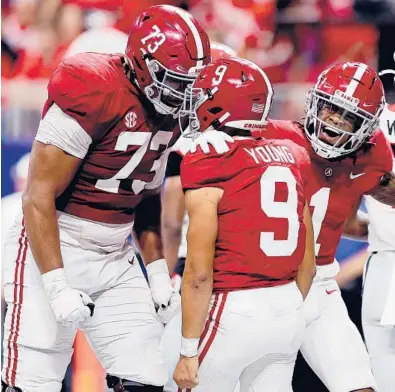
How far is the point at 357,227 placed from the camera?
285cm

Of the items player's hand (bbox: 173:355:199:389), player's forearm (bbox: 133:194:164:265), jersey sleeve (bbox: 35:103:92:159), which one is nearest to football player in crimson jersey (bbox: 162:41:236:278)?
player's forearm (bbox: 133:194:164:265)

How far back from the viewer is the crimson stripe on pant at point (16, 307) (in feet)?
7.27

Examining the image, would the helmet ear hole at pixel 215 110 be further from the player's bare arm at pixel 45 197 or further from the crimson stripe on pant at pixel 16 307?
the crimson stripe on pant at pixel 16 307

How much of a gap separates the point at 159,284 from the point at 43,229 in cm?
42

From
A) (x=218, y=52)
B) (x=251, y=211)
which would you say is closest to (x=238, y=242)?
(x=251, y=211)

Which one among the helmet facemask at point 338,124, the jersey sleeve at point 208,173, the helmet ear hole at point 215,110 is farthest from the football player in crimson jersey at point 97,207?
the helmet facemask at point 338,124

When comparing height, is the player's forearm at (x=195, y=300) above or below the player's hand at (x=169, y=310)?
above

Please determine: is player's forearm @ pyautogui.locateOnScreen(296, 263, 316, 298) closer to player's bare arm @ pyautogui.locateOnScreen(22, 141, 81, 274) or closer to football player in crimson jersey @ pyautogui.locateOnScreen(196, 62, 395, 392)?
football player in crimson jersey @ pyautogui.locateOnScreen(196, 62, 395, 392)

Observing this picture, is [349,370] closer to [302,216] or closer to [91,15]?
[302,216]

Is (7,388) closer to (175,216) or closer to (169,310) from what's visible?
(169,310)

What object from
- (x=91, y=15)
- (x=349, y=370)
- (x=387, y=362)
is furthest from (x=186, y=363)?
(x=91, y=15)

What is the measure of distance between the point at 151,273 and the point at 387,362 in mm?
802

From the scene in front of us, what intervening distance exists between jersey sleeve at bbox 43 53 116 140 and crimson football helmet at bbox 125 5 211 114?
9 cm

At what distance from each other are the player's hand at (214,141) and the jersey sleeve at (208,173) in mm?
13
